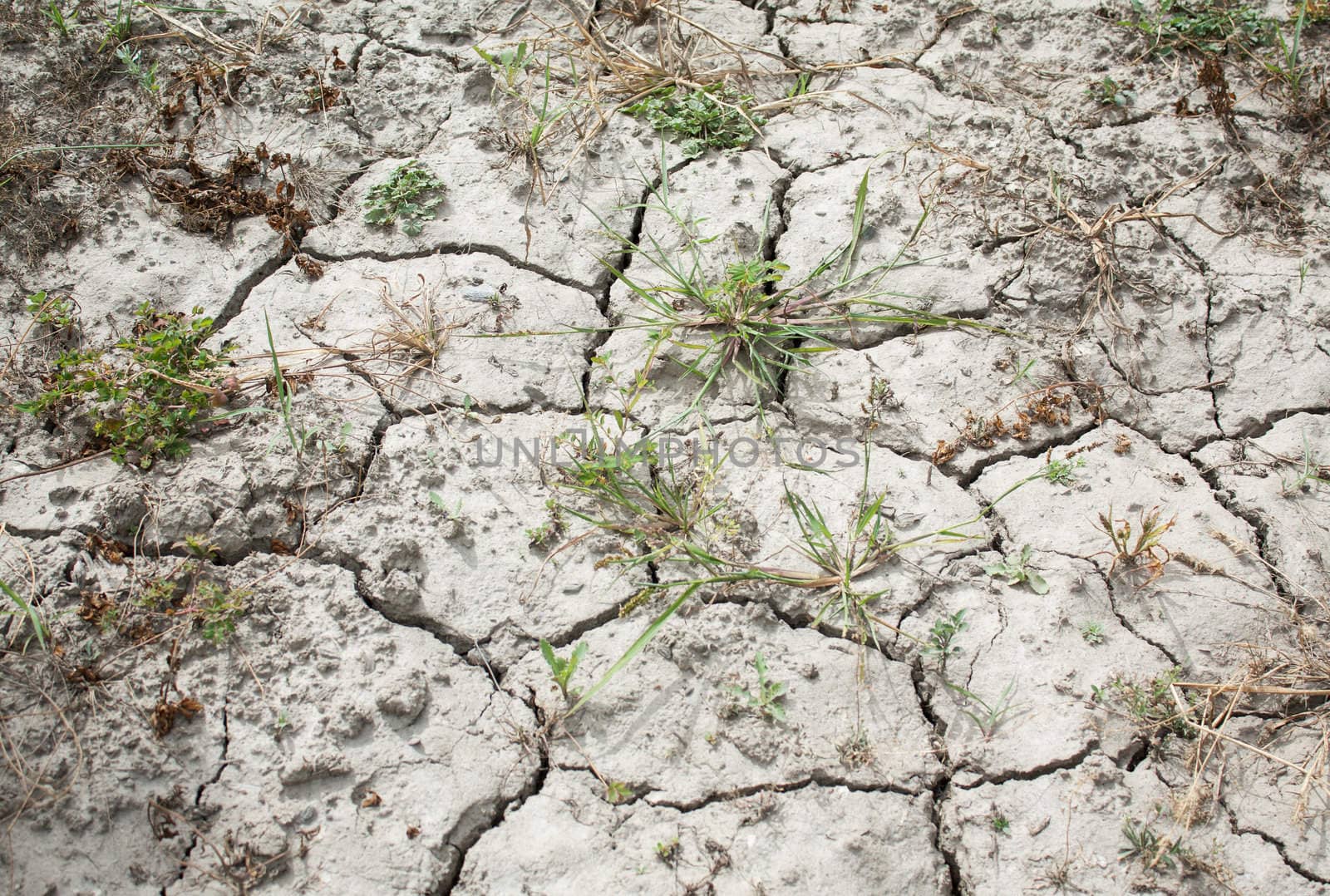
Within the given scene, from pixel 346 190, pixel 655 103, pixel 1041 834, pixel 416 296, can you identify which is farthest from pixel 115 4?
pixel 1041 834

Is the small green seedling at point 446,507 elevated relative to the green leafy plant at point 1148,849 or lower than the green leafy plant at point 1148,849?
elevated

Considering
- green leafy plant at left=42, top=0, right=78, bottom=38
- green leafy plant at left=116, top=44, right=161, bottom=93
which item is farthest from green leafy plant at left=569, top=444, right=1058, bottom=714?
green leafy plant at left=42, top=0, right=78, bottom=38

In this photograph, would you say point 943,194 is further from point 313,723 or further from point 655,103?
point 313,723

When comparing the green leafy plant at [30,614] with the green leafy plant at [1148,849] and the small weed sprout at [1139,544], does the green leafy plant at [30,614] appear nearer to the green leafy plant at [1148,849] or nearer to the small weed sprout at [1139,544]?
the green leafy plant at [1148,849]

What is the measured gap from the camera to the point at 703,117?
10.3 ft

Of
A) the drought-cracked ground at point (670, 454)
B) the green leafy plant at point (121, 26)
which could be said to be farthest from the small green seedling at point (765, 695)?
the green leafy plant at point (121, 26)

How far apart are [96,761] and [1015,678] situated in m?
2.04

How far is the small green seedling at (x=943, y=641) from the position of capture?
85.7 inches

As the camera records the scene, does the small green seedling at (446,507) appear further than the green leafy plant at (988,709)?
Yes

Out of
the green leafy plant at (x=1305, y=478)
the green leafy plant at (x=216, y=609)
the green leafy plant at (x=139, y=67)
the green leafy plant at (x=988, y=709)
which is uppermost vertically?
the green leafy plant at (x=139, y=67)

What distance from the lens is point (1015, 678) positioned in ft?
7.05

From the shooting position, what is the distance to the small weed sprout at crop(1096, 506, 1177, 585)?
2266mm

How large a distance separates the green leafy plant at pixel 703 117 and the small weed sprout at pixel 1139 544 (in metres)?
1.69

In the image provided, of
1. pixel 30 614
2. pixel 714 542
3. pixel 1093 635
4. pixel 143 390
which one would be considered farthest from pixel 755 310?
pixel 30 614
